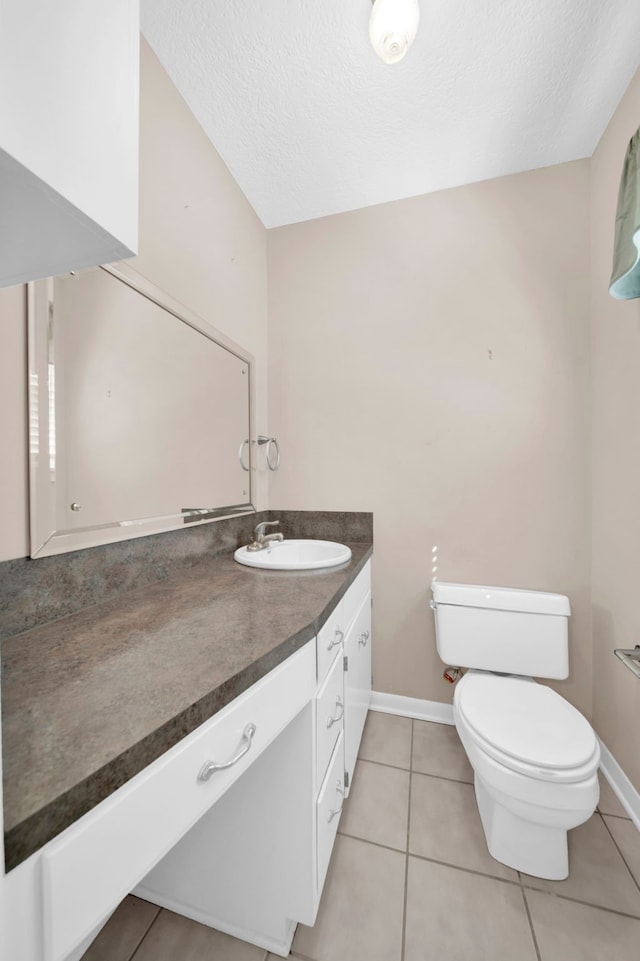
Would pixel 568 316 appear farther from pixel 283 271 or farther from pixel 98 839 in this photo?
pixel 98 839

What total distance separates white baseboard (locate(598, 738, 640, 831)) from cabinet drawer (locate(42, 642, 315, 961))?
4.91ft

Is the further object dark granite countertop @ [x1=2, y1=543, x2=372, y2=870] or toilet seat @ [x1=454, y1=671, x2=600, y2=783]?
toilet seat @ [x1=454, y1=671, x2=600, y2=783]

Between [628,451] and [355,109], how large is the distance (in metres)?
1.67

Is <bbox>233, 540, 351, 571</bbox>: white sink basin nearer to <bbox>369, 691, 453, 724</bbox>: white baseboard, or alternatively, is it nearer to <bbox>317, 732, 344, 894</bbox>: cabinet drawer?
<bbox>317, 732, 344, 894</bbox>: cabinet drawer

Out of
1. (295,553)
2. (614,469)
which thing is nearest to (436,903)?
(295,553)

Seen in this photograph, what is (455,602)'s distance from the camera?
1.63 m

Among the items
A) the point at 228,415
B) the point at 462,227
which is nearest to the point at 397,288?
the point at 462,227

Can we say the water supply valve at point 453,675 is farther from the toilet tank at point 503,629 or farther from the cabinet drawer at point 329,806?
the cabinet drawer at point 329,806

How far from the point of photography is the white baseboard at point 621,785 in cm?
130

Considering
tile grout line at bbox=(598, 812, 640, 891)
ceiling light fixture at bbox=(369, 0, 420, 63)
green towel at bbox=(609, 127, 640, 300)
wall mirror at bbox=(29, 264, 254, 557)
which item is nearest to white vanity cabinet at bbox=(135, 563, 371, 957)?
wall mirror at bbox=(29, 264, 254, 557)

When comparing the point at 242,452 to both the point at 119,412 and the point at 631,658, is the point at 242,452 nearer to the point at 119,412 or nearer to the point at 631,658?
the point at 119,412

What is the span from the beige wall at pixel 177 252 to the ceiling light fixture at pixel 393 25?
732 millimetres

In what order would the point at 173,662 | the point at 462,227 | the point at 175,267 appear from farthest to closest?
the point at 462,227 < the point at 175,267 < the point at 173,662

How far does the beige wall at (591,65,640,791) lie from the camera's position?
1328mm
